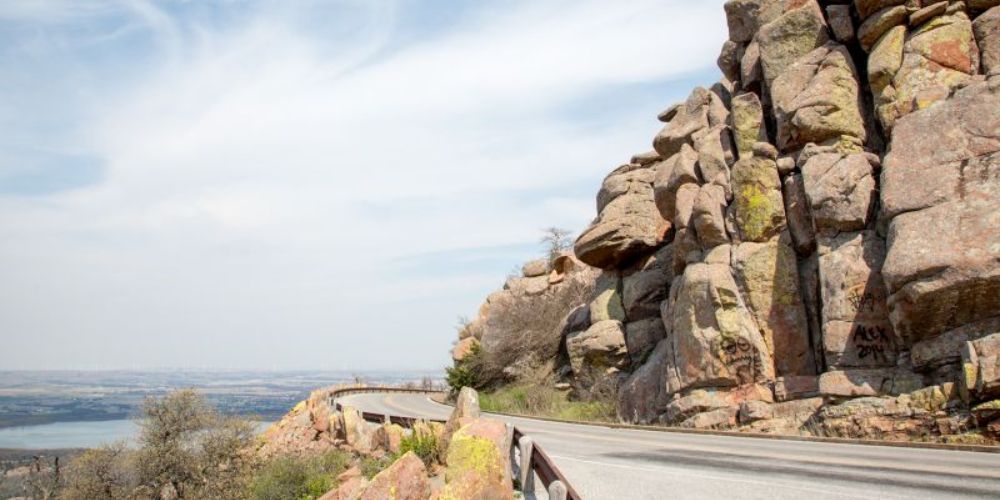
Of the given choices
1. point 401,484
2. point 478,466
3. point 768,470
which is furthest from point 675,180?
point 478,466

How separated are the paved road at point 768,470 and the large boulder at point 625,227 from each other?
54.8 ft

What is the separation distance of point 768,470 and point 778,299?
38.9 ft

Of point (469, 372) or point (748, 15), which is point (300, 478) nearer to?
point (469, 372)

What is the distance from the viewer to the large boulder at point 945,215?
16531mm

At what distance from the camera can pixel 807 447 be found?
52.6ft

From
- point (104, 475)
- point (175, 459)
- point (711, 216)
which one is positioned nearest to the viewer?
point (711, 216)

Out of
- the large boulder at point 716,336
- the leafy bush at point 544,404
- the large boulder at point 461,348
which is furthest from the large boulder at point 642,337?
the large boulder at point 461,348

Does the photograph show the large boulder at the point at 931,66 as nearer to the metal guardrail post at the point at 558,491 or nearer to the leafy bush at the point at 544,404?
the leafy bush at the point at 544,404

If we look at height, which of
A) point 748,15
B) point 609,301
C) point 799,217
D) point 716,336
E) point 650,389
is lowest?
point 650,389

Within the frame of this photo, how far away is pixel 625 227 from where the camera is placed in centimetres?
3422

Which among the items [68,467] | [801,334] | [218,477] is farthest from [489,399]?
[68,467]

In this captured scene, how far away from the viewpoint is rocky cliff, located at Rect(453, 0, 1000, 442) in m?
17.1

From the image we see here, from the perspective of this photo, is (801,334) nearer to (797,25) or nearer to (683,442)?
(683,442)

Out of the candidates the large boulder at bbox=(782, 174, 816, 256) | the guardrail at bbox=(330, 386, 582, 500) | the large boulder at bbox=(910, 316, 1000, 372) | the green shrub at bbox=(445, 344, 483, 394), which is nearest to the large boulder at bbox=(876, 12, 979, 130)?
the large boulder at bbox=(782, 174, 816, 256)
